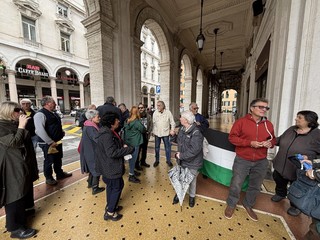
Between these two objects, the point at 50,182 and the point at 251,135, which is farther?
the point at 50,182

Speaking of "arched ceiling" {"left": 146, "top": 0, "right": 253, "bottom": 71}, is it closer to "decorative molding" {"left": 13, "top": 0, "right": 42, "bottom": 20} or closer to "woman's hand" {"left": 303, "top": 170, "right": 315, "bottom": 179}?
"woman's hand" {"left": 303, "top": 170, "right": 315, "bottom": 179}

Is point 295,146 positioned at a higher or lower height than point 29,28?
lower

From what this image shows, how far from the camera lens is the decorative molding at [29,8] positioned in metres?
12.8

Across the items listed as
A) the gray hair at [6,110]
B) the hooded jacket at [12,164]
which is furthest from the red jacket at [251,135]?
the gray hair at [6,110]

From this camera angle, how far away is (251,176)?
1.83m

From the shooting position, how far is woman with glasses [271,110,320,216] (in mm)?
1669

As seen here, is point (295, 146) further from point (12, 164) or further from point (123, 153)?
point (12, 164)

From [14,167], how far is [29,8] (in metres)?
19.8

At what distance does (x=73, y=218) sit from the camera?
1.86 meters

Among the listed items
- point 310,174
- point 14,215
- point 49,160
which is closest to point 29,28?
point 49,160

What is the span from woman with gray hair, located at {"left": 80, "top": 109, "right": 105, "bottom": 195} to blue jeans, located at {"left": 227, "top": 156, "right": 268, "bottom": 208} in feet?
6.81

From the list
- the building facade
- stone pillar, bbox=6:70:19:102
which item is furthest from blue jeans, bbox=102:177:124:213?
stone pillar, bbox=6:70:19:102

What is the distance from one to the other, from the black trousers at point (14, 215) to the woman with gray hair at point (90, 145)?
87 centimetres

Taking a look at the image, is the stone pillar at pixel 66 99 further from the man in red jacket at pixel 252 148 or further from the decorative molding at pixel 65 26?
the man in red jacket at pixel 252 148
